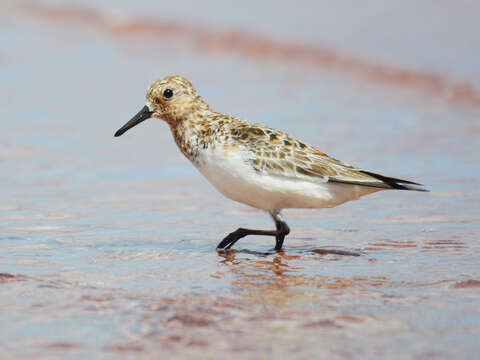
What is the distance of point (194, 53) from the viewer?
58.4 ft

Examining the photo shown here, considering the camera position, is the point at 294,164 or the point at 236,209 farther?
the point at 236,209

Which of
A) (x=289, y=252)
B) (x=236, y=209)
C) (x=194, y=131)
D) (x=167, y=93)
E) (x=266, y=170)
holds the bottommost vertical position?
(x=289, y=252)

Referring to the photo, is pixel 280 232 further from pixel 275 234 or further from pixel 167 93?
pixel 167 93

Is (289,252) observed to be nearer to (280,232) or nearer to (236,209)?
(280,232)

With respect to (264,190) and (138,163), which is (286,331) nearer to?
(264,190)

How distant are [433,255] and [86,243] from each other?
274 centimetres

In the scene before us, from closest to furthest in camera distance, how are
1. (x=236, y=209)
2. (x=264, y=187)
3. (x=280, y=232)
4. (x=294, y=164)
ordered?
(x=264, y=187) < (x=294, y=164) < (x=280, y=232) < (x=236, y=209)

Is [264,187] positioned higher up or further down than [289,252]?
higher up

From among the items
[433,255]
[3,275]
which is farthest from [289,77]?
[3,275]

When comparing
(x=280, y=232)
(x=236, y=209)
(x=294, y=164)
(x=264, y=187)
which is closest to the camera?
(x=264, y=187)

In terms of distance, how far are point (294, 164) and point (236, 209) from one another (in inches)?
77.1

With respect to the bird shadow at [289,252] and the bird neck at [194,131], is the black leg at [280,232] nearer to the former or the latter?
the bird shadow at [289,252]

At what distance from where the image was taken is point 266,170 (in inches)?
265

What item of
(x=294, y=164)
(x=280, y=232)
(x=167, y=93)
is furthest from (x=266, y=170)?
(x=167, y=93)
